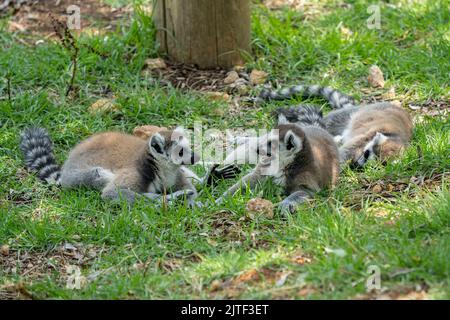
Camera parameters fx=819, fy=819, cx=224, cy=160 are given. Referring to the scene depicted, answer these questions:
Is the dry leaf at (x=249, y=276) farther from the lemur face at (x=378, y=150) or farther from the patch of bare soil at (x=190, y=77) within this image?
the patch of bare soil at (x=190, y=77)

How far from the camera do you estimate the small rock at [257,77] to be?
7930 millimetres

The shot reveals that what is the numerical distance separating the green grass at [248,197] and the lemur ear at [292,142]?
1.24 ft

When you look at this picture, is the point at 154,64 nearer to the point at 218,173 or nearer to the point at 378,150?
the point at 218,173

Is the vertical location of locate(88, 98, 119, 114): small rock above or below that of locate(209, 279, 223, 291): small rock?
above

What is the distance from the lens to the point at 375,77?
25.4ft

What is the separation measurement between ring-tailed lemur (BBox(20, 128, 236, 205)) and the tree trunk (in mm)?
1836

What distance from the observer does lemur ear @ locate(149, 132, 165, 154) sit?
6039 mm

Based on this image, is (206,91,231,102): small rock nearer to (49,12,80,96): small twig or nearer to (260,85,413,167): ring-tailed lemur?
(260,85,413,167): ring-tailed lemur

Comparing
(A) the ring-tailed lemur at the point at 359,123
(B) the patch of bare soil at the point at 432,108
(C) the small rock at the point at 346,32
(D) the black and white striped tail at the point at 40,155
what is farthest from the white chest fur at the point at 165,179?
(C) the small rock at the point at 346,32

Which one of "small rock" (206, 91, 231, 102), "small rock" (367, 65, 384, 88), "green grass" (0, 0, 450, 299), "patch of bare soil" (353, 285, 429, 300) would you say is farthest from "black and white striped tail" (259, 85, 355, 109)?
"patch of bare soil" (353, 285, 429, 300)

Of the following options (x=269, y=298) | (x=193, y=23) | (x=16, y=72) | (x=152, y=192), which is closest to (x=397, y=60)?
(x=193, y=23)

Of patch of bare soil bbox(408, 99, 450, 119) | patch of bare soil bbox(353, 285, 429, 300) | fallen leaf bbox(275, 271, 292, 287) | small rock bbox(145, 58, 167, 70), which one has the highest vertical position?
small rock bbox(145, 58, 167, 70)

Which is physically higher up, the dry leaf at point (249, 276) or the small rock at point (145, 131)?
the small rock at point (145, 131)

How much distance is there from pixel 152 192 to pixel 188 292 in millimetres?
1671
